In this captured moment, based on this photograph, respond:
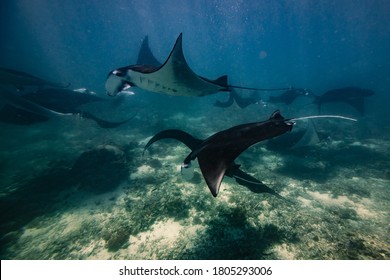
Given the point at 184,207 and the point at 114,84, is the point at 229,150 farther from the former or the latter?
the point at 114,84

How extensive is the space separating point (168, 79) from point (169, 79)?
21 millimetres

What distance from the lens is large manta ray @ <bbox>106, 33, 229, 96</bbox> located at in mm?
3607

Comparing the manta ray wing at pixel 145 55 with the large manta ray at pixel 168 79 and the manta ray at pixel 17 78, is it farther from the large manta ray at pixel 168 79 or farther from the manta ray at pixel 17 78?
the large manta ray at pixel 168 79

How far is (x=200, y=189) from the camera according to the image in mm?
5676

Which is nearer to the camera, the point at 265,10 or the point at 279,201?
the point at 279,201

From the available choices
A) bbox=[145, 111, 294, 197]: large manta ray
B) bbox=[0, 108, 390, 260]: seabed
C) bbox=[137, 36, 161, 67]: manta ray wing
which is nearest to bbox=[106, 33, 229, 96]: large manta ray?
bbox=[145, 111, 294, 197]: large manta ray

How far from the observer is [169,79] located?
4043mm

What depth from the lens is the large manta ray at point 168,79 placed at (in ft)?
11.8

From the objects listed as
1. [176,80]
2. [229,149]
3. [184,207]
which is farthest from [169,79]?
[184,207]

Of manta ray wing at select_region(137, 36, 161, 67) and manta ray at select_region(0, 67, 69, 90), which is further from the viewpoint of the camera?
manta ray wing at select_region(137, 36, 161, 67)

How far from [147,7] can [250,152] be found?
276 ft

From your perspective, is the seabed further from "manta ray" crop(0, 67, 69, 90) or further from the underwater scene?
"manta ray" crop(0, 67, 69, 90)

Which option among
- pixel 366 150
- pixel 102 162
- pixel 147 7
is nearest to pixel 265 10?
pixel 147 7

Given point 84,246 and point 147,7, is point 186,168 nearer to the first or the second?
point 84,246
